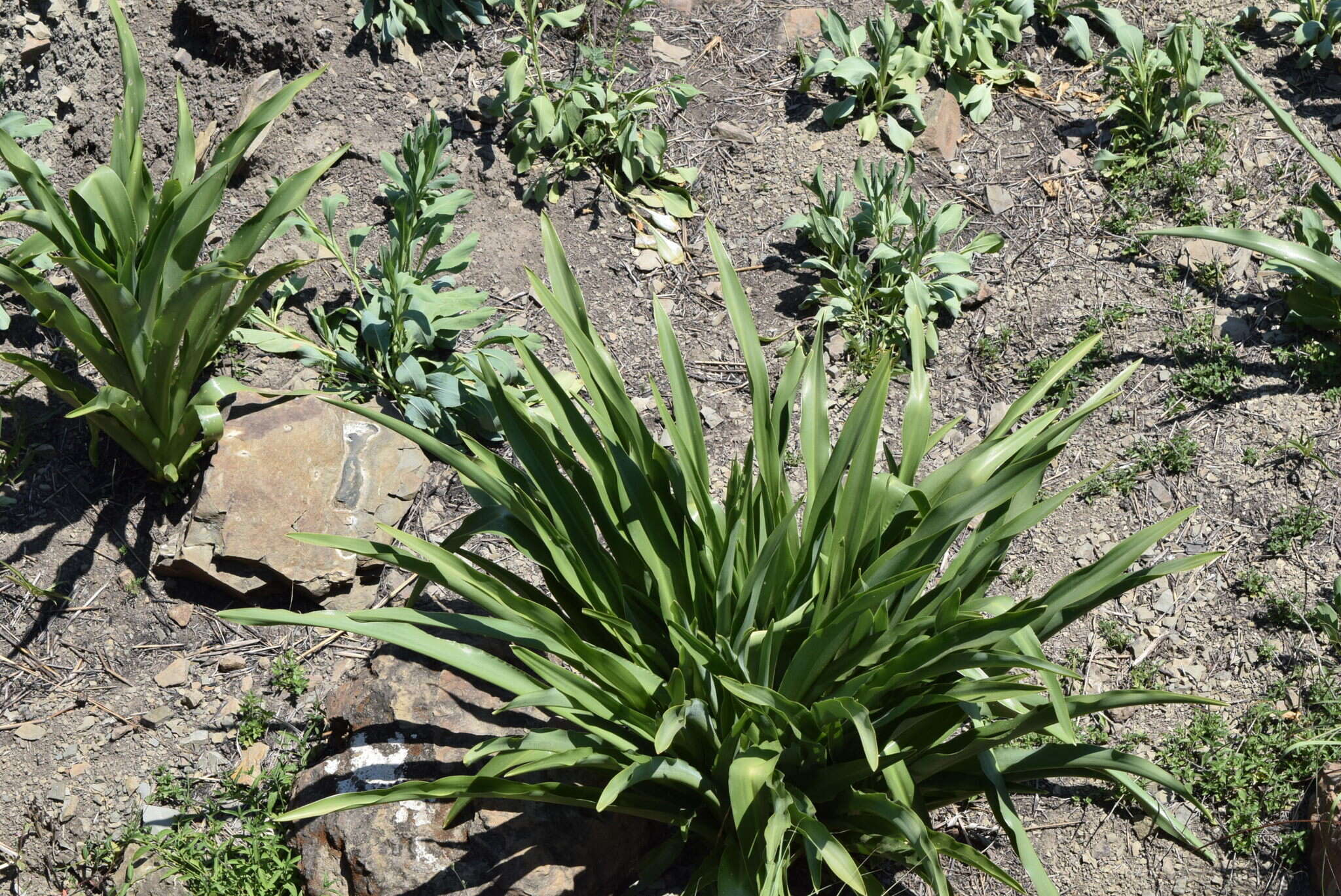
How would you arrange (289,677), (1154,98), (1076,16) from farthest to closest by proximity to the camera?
1. (1076,16)
2. (1154,98)
3. (289,677)

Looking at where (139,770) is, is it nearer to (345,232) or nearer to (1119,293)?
(345,232)

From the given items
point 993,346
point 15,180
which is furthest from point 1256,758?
point 15,180

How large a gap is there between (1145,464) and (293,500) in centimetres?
227

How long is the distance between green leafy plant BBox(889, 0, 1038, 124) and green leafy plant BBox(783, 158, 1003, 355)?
2.26ft

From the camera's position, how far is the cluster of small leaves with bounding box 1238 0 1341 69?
12.5 feet

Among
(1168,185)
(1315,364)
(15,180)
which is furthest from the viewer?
(1168,185)

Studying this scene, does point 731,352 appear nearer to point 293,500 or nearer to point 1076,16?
point 293,500

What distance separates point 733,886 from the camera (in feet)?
6.39

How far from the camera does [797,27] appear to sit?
4.28 m

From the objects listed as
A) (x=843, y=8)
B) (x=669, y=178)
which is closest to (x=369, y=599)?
(x=669, y=178)

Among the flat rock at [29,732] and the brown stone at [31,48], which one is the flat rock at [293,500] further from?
the brown stone at [31,48]

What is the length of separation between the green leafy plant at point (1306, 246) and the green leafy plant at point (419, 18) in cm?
240

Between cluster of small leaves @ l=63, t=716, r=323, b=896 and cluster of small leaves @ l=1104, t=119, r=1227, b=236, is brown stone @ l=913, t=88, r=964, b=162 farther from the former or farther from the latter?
cluster of small leaves @ l=63, t=716, r=323, b=896

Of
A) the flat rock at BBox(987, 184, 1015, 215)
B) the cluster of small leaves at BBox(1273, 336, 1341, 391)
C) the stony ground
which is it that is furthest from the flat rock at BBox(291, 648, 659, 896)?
the flat rock at BBox(987, 184, 1015, 215)
